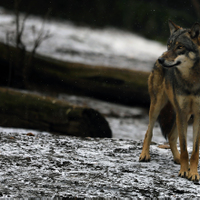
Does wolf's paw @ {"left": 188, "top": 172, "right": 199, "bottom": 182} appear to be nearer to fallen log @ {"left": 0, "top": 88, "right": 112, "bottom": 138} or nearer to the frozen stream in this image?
the frozen stream

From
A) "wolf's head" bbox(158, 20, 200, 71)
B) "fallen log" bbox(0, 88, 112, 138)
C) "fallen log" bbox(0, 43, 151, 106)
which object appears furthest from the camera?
"fallen log" bbox(0, 43, 151, 106)

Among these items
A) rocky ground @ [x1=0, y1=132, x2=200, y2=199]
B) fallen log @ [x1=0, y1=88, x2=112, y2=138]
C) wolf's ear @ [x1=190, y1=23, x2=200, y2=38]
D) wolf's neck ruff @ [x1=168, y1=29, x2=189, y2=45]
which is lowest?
fallen log @ [x1=0, y1=88, x2=112, y2=138]

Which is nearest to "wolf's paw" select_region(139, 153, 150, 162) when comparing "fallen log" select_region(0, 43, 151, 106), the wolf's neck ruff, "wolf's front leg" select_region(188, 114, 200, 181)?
"wolf's front leg" select_region(188, 114, 200, 181)

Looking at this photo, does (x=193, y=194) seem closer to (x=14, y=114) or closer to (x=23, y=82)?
(x=14, y=114)

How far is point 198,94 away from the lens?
3.52 meters

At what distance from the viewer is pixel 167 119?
14.8 feet

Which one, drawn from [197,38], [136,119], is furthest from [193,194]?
[136,119]

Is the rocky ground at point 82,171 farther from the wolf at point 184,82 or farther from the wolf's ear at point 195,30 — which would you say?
the wolf's ear at point 195,30

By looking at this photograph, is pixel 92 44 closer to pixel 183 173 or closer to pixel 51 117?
pixel 51 117

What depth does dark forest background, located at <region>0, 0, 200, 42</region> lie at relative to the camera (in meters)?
17.4

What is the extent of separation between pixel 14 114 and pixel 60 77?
10.0 feet

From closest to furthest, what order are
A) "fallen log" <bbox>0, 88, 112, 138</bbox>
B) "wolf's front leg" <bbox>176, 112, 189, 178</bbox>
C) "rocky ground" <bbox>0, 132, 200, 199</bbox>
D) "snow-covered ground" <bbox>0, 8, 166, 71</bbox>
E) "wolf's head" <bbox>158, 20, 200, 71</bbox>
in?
1. "rocky ground" <bbox>0, 132, 200, 199</bbox>
2. "wolf's head" <bbox>158, 20, 200, 71</bbox>
3. "wolf's front leg" <bbox>176, 112, 189, 178</bbox>
4. "fallen log" <bbox>0, 88, 112, 138</bbox>
5. "snow-covered ground" <bbox>0, 8, 166, 71</bbox>

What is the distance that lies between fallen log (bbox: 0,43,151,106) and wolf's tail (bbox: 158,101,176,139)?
4.13m

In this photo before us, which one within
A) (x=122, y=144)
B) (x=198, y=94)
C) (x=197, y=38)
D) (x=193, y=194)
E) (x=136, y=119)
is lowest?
(x=136, y=119)
